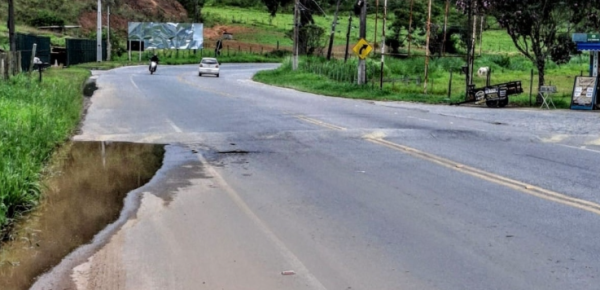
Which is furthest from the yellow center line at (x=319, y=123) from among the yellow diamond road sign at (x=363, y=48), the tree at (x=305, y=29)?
the tree at (x=305, y=29)

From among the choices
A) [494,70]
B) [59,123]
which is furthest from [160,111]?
[494,70]

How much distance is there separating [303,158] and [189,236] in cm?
551

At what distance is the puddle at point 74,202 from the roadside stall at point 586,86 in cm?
1741

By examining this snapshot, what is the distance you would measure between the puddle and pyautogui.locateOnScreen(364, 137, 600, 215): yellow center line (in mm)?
4525

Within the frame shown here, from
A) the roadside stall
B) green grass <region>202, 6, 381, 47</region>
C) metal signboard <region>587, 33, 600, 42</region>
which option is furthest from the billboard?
metal signboard <region>587, 33, 600, 42</region>

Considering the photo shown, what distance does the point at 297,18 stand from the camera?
47844mm

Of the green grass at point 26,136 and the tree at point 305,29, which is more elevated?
the tree at point 305,29

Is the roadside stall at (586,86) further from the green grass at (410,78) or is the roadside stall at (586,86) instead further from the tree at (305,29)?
the tree at (305,29)

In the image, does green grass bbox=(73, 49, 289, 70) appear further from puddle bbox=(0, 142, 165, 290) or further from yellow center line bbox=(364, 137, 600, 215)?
yellow center line bbox=(364, 137, 600, 215)

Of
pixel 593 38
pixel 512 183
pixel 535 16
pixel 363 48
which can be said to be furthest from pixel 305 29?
pixel 512 183

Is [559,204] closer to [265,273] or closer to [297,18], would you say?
[265,273]

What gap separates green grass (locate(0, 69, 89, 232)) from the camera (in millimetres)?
8930

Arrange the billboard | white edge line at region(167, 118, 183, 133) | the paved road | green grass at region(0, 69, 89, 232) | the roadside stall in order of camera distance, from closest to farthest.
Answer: the paved road → green grass at region(0, 69, 89, 232) → white edge line at region(167, 118, 183, 133) → the roadside stall → the billboard

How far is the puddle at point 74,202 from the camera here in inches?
275
